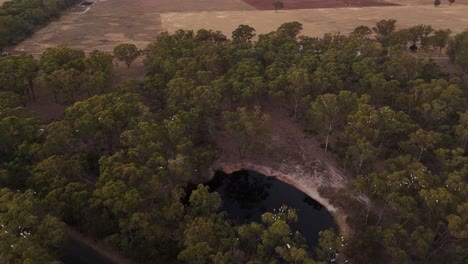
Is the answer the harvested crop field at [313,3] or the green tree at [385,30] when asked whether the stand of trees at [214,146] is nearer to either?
the green tree at [385,30]

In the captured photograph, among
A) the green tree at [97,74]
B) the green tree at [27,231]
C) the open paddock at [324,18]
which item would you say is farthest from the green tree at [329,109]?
the open paddock at [324,18]

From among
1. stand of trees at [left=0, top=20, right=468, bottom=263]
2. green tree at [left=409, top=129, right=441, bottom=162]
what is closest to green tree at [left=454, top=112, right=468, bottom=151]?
stand of trees at [left=0, top=20, right=468, bottom=263]

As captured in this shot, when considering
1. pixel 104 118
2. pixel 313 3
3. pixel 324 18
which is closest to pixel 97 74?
pixel 104 118

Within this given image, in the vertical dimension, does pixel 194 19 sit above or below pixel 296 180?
above

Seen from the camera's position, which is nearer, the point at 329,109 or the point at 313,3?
the point at 329,109

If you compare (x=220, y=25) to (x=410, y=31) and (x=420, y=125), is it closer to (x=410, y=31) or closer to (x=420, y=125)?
(x=410, y=31)

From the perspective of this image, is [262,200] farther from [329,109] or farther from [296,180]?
[329,109]
